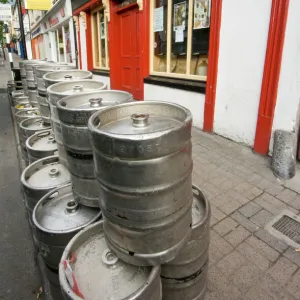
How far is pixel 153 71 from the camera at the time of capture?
6.50 meters

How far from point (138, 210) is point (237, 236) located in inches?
65.2

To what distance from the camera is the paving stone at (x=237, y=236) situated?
2.46 m

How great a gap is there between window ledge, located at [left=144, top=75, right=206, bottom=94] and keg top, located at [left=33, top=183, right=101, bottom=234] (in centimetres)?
344

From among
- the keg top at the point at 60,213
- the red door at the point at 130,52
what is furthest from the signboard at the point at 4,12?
the keg top at the point at 60,213

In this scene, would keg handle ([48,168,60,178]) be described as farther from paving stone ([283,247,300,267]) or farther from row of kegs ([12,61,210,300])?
paving stone ([283,247,300,267])

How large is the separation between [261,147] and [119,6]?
19.9 feet

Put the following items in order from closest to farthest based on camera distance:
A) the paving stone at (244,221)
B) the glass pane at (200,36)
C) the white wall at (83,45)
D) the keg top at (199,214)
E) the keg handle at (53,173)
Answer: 1. the keg top at (199,214)
2. the keg handle at (53,173)
3. the paving stone at (244,221)
4. the glass pane at (200,36)
5. the white wall at (83,45)

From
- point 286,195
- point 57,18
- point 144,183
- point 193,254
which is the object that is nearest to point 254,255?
point 193,254

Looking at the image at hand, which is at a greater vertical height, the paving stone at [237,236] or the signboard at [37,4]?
the signboard at [37,4]

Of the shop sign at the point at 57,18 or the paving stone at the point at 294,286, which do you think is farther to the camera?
the shop sign at the point at 57,18

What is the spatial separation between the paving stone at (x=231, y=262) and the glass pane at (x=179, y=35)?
165 inches

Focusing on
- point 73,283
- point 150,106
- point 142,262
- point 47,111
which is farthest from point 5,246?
point 150,106

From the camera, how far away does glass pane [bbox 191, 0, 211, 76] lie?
190 inches

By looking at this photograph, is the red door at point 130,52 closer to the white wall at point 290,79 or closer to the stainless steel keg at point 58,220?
the white wall at point 290,79
